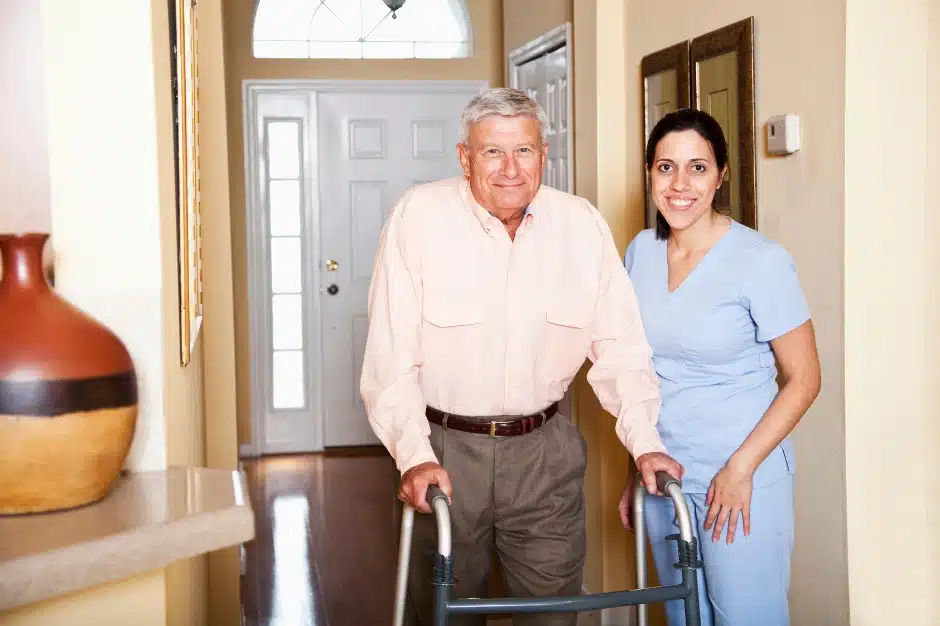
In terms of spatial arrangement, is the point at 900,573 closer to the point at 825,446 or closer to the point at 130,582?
the point at 825,446

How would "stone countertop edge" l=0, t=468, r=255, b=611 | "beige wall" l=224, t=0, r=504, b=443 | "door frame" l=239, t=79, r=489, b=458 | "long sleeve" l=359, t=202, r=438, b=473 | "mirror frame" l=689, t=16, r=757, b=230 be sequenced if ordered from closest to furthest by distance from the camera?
1. "stone countertop edge" l=0, t=468, r=255, b=611
2. "long sleeve" l=359, t=202, r=438, b=473
3. "mirror frame" l=689, t=16, r=757, b=230
4. "beige wall" l=224, t=0, r=504, b=443
5. "door frame" l=239, t=79, r=489, b=458

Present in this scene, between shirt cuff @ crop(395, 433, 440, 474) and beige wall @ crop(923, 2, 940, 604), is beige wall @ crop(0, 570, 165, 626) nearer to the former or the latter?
shirt cuff @ crop(395, 433, 440, 474)

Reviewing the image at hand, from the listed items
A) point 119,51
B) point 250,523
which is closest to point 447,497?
point 250,523

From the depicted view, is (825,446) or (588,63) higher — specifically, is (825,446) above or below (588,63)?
below

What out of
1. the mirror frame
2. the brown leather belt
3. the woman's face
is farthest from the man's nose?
the mirror frame

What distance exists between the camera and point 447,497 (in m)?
1.74

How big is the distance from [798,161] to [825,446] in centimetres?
71

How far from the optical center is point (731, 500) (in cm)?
207

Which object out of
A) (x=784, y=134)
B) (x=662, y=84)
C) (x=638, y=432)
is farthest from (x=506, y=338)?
(x=662, y=84)

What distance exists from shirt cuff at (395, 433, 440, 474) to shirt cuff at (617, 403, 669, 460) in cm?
41

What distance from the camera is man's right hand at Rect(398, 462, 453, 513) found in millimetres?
1821

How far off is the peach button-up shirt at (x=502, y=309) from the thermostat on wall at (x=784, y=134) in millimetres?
581

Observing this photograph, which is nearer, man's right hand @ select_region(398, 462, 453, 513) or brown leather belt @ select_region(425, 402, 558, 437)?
man's right hand @ select_region(398, 462, 453, 513)

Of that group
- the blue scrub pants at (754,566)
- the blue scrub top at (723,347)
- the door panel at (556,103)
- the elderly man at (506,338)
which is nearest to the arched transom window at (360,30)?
the door panel at (556,103)
